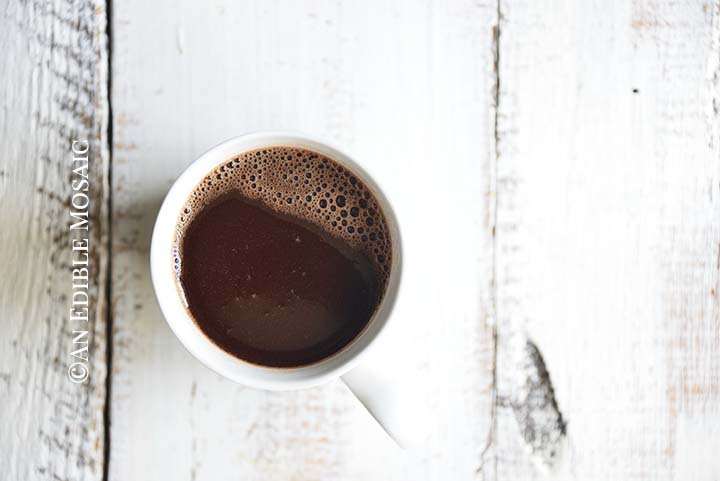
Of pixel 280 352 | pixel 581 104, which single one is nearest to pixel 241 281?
pixel 280 352

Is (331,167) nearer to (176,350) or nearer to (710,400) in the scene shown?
(176,350)

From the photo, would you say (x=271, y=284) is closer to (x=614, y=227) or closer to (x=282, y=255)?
(x=282, y=255)

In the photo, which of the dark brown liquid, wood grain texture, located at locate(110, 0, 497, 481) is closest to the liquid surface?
the dark brown liquid

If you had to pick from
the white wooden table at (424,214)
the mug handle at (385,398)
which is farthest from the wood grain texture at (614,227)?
the mug handle at (385,398)

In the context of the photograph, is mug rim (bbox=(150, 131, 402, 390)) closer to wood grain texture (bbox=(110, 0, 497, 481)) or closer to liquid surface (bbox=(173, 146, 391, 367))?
liquid surface (bbox=(173, 146, 391, 367))

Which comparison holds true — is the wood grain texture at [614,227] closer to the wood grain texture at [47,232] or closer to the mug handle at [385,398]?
the mug handle at [385,398]

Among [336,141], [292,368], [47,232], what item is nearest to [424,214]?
[336,141]
